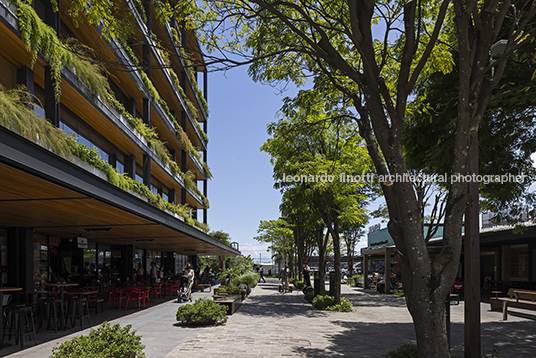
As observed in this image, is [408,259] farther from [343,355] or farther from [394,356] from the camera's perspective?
[343,355]

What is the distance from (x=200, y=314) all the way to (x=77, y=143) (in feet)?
20.4

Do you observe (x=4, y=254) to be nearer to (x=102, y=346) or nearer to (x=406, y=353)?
(x=102, y=346)

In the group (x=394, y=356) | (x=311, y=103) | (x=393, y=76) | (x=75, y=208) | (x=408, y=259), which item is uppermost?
(x=393, y=76)

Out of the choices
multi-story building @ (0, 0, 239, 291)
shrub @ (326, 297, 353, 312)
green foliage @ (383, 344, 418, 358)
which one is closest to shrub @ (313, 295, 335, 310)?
shrub @ (326, 297, 353, 312)

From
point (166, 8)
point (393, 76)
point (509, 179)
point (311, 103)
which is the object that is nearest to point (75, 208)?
point (166, 8)

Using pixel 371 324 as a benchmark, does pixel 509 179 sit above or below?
above

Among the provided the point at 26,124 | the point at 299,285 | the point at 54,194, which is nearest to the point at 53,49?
the point at 26,124

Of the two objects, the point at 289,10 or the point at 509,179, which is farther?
the point at 509,179

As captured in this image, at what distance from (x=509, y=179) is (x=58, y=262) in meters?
18.0

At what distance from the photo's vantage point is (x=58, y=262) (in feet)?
64.0

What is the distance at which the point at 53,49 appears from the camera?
11.3 m

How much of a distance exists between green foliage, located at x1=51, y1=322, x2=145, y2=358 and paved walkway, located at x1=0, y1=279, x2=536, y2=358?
6.18ft

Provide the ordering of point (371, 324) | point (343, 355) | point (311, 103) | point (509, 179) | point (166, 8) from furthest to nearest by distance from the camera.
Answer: point (371, 324)
point (509, 179)
point (311, 103)
point (343, 355)
point (166, 8)

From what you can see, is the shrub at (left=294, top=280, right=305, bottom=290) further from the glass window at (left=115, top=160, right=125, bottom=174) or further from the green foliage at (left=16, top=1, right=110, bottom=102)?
the green foliage at (left=16, top=1, right=110, bottom=102)
